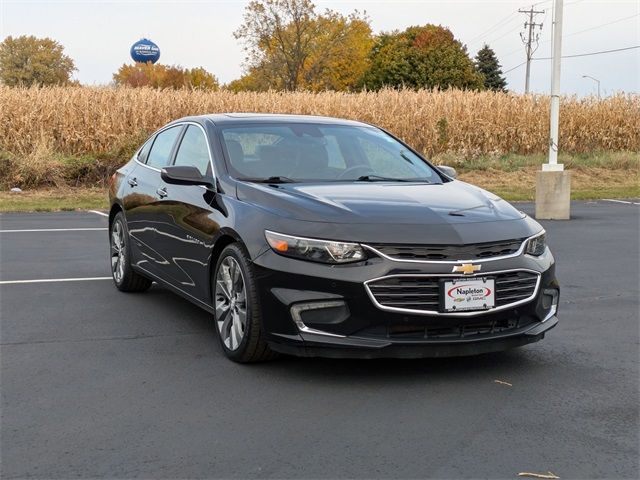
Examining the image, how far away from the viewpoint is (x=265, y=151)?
6316mm

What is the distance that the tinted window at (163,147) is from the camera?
727cm

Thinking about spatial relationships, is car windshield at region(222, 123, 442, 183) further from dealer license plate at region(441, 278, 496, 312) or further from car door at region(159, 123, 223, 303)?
dealer license plate at region(441, 278, 496, 312)

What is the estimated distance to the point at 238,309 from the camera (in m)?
5.41

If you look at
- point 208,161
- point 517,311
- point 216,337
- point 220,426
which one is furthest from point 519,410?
point 208,161

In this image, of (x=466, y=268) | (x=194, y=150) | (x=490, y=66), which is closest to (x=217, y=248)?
(x=194, y=150)

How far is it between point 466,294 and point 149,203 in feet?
10.4

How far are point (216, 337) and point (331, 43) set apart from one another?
60294 mm

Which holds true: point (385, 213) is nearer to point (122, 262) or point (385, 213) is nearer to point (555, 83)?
point (122, 262)

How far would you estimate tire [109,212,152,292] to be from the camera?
783 centimetres

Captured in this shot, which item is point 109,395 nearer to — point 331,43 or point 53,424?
point 53,424

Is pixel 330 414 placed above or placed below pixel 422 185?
below

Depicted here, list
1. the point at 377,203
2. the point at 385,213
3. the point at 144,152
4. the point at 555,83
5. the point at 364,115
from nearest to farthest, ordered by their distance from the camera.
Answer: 1. the point at 385,213
2. the point at 377,203
3. the point at 144,152
4. the point at 555,83
5. the point at 364,115

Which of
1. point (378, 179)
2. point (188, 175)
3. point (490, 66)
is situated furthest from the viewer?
point (490, 66)

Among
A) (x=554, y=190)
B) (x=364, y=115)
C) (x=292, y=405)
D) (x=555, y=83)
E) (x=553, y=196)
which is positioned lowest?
(x=292, y=405)
